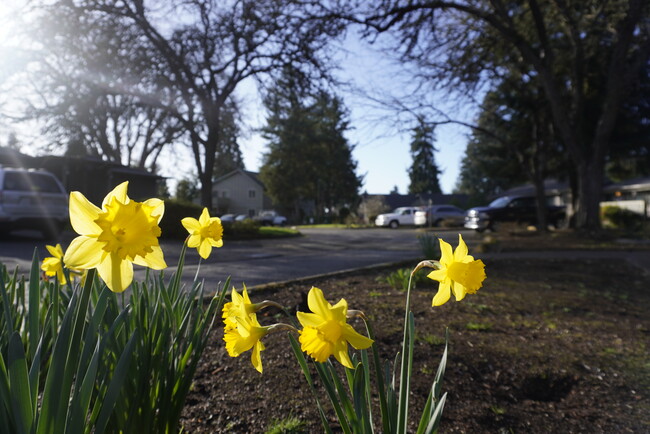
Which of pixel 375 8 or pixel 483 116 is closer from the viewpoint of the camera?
pixel 375 8

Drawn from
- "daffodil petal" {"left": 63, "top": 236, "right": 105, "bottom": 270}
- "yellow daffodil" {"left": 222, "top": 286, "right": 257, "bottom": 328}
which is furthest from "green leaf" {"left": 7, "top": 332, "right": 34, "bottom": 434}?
"yellow daffodil" {"left": 222, "top": 286, "right": 257, "bottom": 328}

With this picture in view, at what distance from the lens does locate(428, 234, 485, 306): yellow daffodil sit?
3.25ft

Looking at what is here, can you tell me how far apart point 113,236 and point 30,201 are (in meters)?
11.1

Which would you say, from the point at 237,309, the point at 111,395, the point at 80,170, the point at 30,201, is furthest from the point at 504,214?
the point at 111,395

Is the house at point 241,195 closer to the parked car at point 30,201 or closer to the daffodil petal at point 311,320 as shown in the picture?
the parked car at point 30,201

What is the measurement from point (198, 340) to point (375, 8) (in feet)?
35.6

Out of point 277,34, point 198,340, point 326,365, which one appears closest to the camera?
point 326,365

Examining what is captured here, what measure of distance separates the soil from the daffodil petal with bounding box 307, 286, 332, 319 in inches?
37.5

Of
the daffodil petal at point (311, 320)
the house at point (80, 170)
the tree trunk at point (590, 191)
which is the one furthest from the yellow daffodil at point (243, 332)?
the house at point (80, 170)

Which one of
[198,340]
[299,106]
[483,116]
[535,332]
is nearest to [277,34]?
[299,106]

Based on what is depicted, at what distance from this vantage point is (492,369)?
227 cm

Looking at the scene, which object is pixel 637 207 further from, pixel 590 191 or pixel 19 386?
pixel 19 386

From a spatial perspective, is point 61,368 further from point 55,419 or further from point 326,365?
point 326,365

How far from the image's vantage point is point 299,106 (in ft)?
52.3
